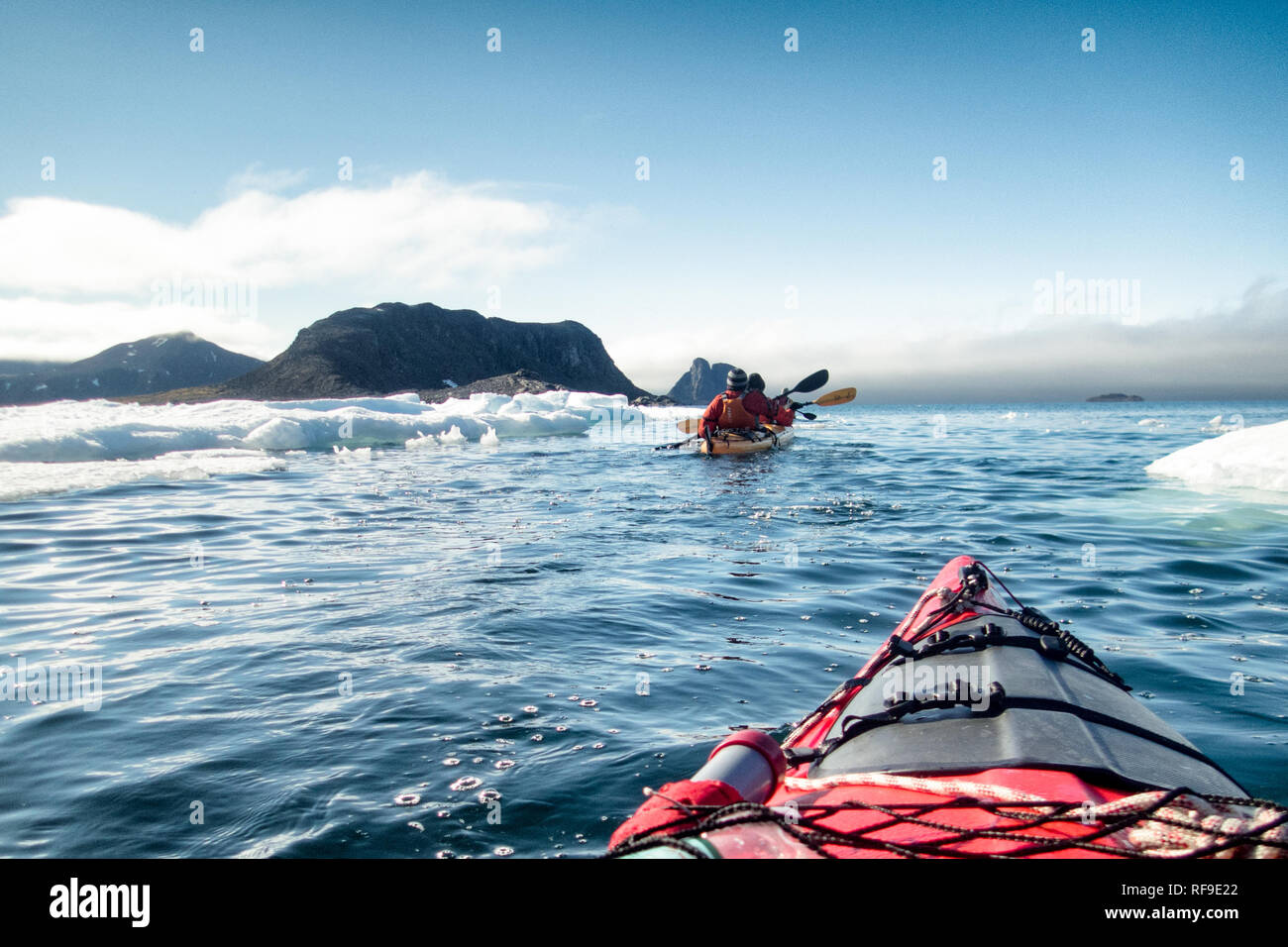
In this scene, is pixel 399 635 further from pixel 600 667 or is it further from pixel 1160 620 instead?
pixel 1160 620

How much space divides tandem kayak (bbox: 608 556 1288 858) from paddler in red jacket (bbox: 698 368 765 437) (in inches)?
574

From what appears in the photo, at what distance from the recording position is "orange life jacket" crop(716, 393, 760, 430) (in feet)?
59.7

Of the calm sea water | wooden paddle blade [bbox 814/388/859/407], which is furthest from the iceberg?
wooden paddle blade [bbox 814/388/859/407]

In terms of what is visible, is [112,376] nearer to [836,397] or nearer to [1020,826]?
[836,397]

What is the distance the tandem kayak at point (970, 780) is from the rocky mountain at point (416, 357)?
76.0 metres

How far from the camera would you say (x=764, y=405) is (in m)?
18.9

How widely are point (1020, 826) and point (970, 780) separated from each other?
0.39 meters

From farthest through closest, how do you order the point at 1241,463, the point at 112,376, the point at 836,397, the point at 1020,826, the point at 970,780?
the point at 112,376 < the point at 836,397 < the point at 1241,463 < the point at 970,780 < the point at 1020,826

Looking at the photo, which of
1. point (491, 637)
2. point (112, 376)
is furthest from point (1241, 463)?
point (112, 376)

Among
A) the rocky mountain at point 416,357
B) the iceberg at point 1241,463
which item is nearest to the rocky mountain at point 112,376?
the rocky mountain at point 416,357
